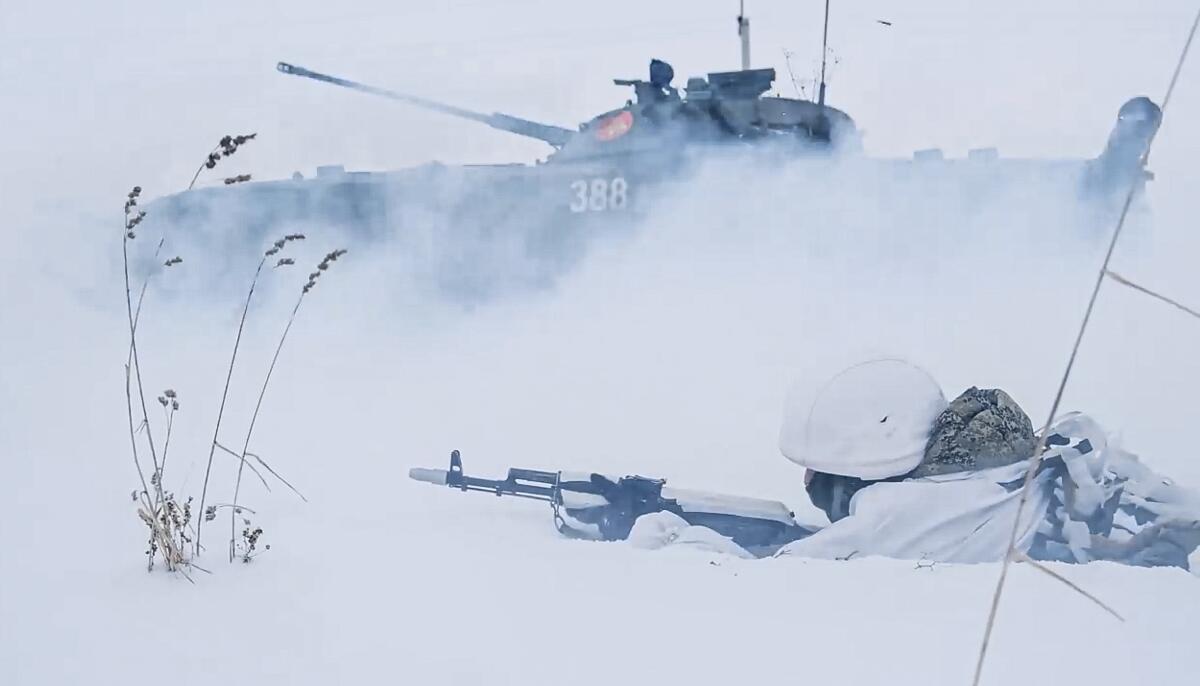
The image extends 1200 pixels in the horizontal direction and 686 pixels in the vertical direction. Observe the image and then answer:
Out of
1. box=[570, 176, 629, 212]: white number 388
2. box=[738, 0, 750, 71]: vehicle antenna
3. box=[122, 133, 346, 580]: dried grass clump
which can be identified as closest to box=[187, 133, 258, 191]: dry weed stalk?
box=[122, 133, 346, 580]: dried grass clump

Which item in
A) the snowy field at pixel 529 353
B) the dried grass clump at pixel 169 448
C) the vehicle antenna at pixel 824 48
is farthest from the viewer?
the vehicle antenna at pixel 824 48

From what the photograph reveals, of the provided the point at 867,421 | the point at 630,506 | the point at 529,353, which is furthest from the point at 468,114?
the point at 867,421

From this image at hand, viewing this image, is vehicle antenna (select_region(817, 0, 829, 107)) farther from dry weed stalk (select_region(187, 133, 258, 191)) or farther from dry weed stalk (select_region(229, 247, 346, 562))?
dry weed stalk (select_region(187, 133, 258, 191))

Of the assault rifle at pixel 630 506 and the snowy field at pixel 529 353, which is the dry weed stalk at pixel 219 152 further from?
the assault rifle at pixel 630 506

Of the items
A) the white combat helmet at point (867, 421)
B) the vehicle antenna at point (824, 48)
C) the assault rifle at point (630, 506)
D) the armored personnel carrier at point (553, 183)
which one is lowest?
the assault rifle at point (630, 506)

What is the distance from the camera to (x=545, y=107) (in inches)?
96.0

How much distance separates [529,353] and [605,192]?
1.13 feet

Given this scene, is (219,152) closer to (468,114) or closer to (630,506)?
(468,114)

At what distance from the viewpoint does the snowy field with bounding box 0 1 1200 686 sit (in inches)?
80.7

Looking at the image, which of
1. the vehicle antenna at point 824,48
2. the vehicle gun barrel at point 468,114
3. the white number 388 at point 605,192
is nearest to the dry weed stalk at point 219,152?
the vehicle gun barrel at point 468,114

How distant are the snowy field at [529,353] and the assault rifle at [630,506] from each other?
0.03m

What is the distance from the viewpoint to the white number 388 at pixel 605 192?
7.82ft

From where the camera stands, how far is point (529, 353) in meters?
2.38

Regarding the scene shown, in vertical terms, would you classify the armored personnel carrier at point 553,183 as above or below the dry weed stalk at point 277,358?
above
